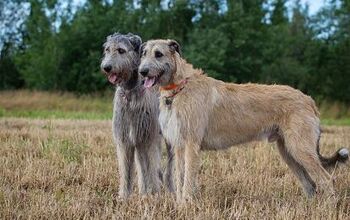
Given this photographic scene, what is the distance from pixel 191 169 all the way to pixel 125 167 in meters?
0.91

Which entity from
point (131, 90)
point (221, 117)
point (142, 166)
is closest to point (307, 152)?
point (221, 117)

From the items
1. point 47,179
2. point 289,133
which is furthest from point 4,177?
point 289,133

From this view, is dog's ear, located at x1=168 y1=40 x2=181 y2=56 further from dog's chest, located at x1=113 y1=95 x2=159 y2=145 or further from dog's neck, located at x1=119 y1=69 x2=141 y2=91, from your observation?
dog's chest, located at x1=113 y1=95 x2=159 y2=145

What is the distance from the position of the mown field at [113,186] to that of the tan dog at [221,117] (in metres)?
0.38

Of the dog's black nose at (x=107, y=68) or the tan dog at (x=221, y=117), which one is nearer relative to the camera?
the tan dog at (x=221, y=117)

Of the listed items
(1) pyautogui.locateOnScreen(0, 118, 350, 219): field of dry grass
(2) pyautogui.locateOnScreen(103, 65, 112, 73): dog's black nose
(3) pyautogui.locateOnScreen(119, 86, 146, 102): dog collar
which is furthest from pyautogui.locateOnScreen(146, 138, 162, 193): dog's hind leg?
(2) pyautogui.locateOnScreen(103, 65, 112, 73): dog's black nose

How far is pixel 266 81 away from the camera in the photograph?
94.7ft

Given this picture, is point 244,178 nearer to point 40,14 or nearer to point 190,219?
point 190,219

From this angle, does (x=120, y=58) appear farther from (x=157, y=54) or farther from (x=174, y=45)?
(x=174, y=45)

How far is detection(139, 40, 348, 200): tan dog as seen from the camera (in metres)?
5.99

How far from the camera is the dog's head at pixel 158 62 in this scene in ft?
19.3

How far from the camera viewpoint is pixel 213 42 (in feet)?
91.1

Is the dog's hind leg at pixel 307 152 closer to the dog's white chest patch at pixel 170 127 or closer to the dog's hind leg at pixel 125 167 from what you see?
the dog's white chest patch at pixel 170 127

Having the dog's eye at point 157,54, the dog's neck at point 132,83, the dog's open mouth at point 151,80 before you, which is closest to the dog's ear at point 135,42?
the dog's neck at point 132,83
